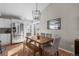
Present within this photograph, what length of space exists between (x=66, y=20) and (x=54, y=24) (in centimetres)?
20

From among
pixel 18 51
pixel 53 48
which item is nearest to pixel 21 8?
pixel 18 51

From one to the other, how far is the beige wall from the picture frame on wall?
1.9 inches

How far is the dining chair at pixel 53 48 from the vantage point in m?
1.67

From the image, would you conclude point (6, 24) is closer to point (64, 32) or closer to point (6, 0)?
point (6, 0)

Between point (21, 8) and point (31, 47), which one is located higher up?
point (21, 8)

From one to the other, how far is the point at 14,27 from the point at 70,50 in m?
0.98

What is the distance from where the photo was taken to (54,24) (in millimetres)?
1699

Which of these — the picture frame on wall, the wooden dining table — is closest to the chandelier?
the picture frame on wall

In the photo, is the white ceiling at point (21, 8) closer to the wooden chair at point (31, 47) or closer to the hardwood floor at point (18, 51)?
the wooden chair at point (31, 47)

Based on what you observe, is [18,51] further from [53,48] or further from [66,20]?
[66,20]

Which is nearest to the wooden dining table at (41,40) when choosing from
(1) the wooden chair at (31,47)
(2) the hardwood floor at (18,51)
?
(1) the wooden chair at (31,47)

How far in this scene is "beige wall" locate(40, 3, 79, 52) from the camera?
163 centimetres

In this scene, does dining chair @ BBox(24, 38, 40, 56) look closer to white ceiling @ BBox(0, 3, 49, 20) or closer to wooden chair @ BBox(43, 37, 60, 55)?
wooden chair @ BBox(43, 37, 60, 55)

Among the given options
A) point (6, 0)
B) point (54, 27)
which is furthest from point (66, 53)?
point (6, 0)
